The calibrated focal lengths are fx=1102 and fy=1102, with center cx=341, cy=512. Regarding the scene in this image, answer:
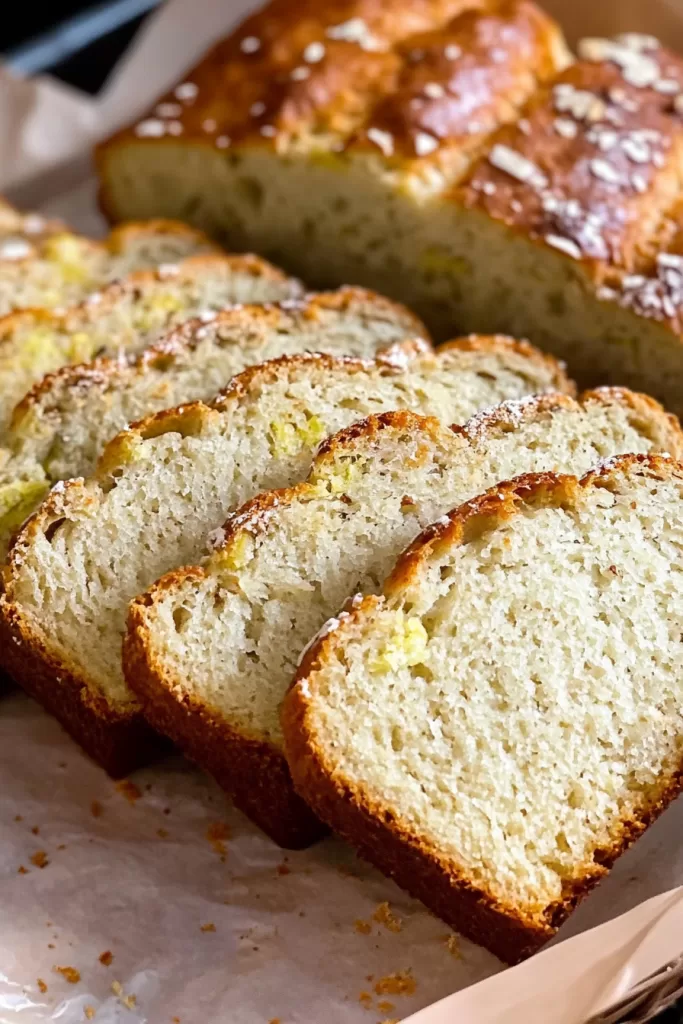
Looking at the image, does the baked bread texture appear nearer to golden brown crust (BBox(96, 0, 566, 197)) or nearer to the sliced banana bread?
golden brown crust (BBox(96, 0, 566, 197))

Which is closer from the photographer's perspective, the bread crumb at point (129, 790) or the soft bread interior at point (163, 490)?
the soft bread interior at point (163, 490)

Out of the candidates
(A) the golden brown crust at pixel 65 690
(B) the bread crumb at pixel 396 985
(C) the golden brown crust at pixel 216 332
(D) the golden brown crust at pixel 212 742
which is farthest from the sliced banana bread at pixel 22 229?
(B) the bread crumb at pixel 396 985

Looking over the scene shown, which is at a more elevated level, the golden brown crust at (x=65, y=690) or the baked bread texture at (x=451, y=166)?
the baked bread texture at (x=451, y=166)

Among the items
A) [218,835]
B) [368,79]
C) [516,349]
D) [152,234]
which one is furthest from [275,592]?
[368,79]

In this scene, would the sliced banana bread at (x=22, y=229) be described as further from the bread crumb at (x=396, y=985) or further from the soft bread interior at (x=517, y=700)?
the bread crumb at (x=396, y=985)

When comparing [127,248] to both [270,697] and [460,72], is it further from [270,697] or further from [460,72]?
A: [270,697]

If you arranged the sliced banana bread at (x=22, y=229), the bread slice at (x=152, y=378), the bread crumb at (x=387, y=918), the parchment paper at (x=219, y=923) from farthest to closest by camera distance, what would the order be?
1. the sliced banana bread at (x=22, y=229)
2. the bread slice at (x=152, y=378)
3. the bread crumb at (x=387, y=918)
4. the parchment paper at (x=219, y=923)

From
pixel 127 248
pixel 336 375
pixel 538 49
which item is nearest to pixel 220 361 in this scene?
pixel 336 375
